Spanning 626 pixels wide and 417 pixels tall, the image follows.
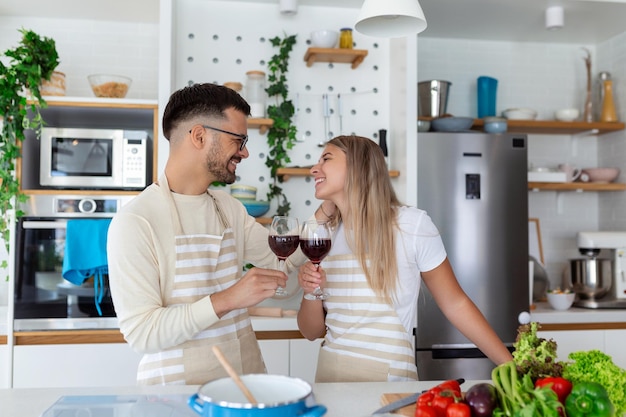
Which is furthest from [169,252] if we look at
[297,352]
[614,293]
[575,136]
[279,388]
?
[575,136]

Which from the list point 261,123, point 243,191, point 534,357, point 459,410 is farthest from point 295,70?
point 459,410

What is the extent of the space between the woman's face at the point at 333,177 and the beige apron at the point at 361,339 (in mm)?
226

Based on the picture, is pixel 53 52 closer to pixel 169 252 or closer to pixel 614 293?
pixel 169 252

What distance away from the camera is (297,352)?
10.1 ft

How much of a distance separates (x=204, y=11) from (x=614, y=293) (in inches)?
117

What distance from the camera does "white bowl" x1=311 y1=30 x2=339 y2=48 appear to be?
3.47 meters

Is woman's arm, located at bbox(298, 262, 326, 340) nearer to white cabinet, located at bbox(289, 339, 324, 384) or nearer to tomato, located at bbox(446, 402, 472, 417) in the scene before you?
tomato, located at bbox(446, 402, 472, 417)

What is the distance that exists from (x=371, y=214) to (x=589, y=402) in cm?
93

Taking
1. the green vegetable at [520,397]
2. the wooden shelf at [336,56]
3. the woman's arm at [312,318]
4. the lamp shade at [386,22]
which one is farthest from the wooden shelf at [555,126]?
the green vegetable at [520,397]

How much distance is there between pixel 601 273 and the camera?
3615 mm

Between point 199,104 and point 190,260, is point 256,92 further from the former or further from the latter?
point 190,260

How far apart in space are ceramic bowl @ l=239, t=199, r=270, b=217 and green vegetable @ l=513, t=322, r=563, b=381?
7.24ft

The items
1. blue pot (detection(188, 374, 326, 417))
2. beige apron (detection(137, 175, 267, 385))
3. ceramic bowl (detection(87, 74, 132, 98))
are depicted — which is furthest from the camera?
ceramic bowl (detection(87, 74, 132, 98))

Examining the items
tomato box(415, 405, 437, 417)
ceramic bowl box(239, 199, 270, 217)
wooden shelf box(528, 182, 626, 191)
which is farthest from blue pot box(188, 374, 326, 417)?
wooden shelf box(528, 182, 626, 191)
